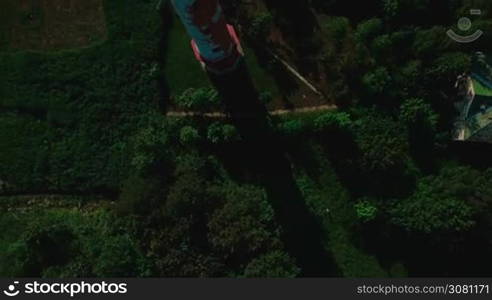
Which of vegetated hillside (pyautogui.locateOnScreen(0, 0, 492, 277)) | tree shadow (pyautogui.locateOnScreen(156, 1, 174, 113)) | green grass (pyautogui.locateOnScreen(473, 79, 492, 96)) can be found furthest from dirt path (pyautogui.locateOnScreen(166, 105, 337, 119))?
green grass (pyautogui.locateOnScreen(473, 79, 492, 96))

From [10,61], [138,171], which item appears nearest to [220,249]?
[138,171]

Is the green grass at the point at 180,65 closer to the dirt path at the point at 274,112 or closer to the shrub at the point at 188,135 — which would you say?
the dirt path at the point at 274,112

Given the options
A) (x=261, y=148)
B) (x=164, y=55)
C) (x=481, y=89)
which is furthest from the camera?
(x=164, y=55)

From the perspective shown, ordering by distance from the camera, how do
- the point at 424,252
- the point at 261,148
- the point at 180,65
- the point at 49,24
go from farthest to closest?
the point at 49,24
the point at 180,65
the point at 261,148
the point at 424,252

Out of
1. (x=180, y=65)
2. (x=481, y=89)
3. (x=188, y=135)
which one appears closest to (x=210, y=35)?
(x=180, y=65)

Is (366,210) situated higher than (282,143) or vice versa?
(282,143)

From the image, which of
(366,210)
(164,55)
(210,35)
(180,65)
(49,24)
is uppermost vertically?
(210,35)

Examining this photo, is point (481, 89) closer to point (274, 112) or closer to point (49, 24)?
point (274, 112)
